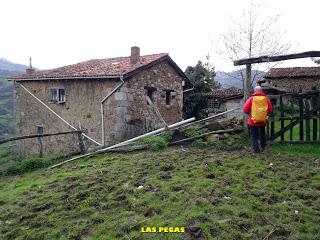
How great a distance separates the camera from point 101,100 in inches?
498

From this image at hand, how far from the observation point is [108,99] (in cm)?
1241

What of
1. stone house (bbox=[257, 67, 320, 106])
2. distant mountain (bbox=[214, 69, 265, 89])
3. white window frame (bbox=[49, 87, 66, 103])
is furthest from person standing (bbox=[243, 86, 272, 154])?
stone house (bbox=[257, 67, 320, 106])

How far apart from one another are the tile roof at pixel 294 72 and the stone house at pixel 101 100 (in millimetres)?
16070

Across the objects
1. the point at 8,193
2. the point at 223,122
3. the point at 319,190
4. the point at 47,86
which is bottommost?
the point at 8,193

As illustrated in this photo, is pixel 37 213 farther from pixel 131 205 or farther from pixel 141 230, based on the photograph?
pixel 141 230

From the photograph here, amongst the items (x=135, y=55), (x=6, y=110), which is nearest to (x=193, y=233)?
(x=135, y=55)

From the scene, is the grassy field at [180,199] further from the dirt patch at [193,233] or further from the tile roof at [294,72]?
the tile roof at [294,72]

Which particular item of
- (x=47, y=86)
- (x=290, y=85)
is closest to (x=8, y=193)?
(x=47, y=86)

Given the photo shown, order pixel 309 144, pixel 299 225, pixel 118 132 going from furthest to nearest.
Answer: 1. pixel 118 132
2. pixel 309 144
3. pixel 299 225

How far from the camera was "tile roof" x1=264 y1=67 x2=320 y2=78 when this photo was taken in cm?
2794

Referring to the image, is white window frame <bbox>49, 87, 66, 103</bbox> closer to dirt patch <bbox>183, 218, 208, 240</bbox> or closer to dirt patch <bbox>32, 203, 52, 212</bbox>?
dirt patch <bbox>32, 203, 52, 212</bbox>

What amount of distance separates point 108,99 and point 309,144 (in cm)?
773

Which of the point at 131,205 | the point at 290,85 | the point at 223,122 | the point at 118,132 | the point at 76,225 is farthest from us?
the point at 290,85

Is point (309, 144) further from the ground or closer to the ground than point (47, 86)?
closer to the ground
